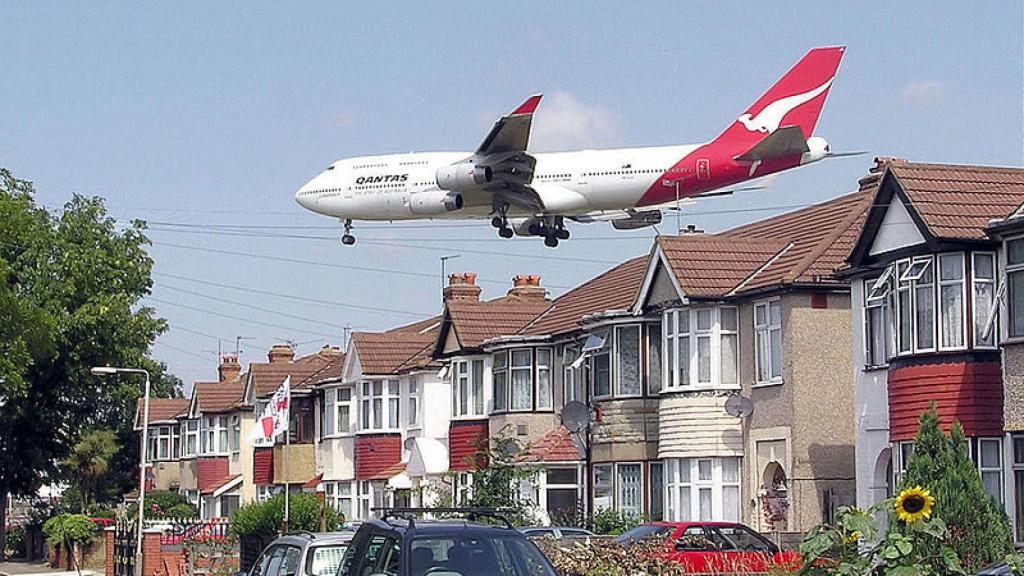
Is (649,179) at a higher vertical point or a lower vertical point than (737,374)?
higher

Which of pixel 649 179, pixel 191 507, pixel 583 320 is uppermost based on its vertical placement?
pixel 649 179

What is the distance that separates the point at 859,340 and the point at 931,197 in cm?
341

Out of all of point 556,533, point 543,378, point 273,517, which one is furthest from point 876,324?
point 543,378

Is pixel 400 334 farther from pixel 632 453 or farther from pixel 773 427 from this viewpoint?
pixel 773 427

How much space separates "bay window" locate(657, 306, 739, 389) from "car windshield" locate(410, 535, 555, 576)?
21.3 metres

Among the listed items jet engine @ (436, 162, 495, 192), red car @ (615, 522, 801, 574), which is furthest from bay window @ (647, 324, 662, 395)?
red car @ (615, 522, 801, 574)

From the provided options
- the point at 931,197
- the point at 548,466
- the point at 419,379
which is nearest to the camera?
the point at 931,197

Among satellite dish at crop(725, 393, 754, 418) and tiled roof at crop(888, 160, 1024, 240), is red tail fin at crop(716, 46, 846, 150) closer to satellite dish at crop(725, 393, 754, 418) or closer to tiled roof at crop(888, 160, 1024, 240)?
satellite dish at crop(725, 393, 754, 418)

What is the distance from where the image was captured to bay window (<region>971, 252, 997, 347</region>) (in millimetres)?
27062

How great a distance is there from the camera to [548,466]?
4112 centimetres

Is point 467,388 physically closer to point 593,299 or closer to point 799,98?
point 593,299

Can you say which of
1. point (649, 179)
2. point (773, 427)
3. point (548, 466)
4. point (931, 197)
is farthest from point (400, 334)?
point (931, 197)

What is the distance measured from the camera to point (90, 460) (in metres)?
75.3

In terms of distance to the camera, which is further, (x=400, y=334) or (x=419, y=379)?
(x=400, y=334)
